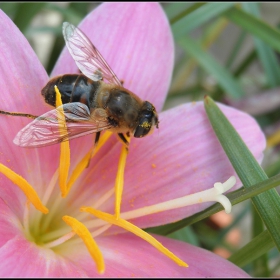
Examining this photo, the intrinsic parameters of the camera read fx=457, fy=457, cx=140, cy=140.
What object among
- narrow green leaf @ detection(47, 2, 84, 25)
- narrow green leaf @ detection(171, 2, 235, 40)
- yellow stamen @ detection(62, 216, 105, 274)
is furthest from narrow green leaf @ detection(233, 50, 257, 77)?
Answer: yellow stamen @ detection(62, 216, 105, 274)

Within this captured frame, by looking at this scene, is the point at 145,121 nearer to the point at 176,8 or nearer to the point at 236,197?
the point at 236,197

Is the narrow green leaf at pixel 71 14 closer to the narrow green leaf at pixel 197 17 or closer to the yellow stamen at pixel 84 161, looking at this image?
the narrow green leaf at pixel 197 17

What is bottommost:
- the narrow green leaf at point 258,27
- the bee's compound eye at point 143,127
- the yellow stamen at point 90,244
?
the yellow stamen at point 90,244

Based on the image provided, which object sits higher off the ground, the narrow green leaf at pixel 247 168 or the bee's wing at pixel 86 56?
the bee's wing at pixel 86 56

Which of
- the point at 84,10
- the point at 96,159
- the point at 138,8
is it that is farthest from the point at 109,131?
the point at 84,10

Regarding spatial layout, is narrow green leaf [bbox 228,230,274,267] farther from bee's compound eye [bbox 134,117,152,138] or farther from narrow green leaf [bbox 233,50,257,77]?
narrow green leaf [bbox 233,50,257,77]

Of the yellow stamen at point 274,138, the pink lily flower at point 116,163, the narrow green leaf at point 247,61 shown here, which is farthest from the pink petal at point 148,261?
the narrow green leaf at point 247,61

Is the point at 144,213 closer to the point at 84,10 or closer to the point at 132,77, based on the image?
the point at 132,77
